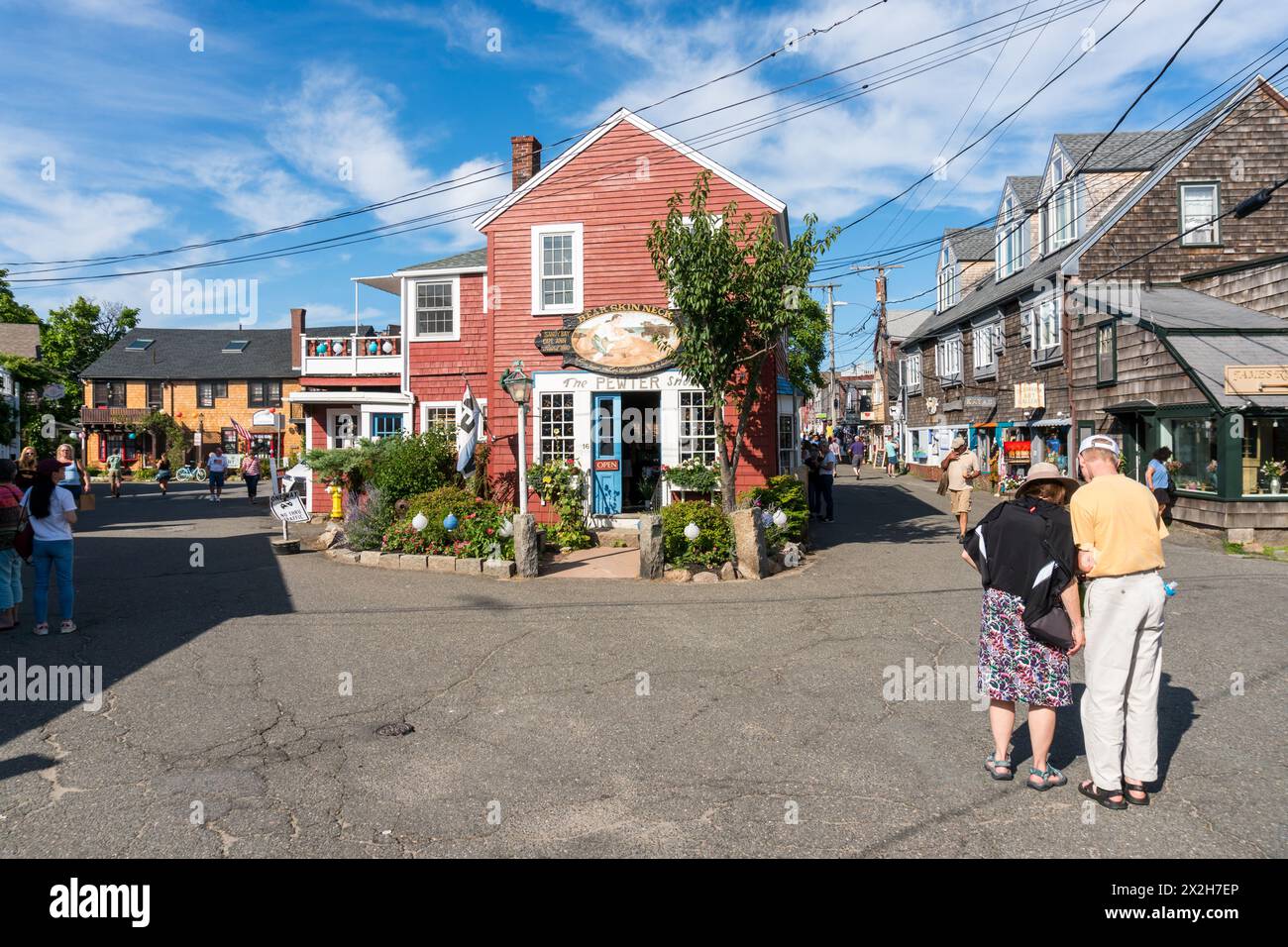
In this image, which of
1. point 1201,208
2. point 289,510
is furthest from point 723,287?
point 1201,208

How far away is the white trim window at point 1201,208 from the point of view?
73.2 ft

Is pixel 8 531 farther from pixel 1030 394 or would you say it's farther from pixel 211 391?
pixel 211 391

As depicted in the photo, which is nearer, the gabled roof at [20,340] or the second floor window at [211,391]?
the gabled roof at [20,340]

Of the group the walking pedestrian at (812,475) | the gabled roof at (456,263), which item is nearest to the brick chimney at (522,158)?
the gabled roof at (456,263)

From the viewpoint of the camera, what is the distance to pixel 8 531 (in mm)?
8062

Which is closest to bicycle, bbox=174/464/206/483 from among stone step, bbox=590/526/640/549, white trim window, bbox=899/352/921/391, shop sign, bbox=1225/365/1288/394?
stone step, bbox=590/526/640/549

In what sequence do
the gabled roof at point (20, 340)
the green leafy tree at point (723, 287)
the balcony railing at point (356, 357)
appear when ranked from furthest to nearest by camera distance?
the gabled roof at point (20, 340) → the balcony railing at point (356, 357) → the green leafy tree at point (723, 287)

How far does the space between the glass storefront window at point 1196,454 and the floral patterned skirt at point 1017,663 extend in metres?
13.6

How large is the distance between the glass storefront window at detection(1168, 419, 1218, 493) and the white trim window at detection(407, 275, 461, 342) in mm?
16007

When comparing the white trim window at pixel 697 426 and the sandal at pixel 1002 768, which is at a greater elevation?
the white trim window at pixel 697 426

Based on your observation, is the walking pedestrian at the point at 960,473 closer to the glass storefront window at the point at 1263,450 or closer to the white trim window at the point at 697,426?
the white trim window at the point at 697,426

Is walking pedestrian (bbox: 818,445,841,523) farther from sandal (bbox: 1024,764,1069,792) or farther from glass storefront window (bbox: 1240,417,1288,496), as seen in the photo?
sandal (bbox: 1024,764,1069,792)

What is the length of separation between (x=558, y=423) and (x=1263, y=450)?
13350 millimetres
